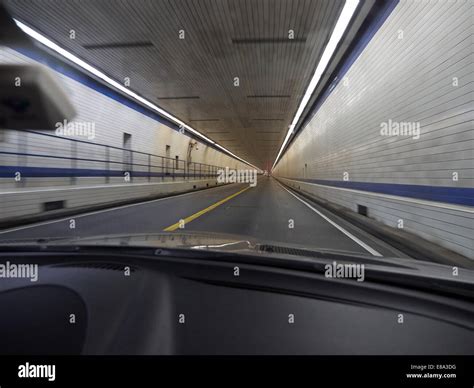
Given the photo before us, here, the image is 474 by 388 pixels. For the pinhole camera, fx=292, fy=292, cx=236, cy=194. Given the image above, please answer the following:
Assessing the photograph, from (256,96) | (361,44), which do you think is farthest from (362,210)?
(256,96)

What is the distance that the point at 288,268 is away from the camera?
236 centimetres

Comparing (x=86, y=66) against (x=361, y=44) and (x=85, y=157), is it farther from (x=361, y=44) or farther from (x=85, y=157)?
(x=361, y=44)

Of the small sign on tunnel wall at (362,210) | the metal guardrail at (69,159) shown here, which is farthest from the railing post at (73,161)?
the small sign on tunnel wall at (362,210)

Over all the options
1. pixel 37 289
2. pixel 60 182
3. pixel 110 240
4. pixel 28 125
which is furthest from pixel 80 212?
pixel 37 289

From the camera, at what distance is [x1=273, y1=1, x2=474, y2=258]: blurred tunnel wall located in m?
4.75

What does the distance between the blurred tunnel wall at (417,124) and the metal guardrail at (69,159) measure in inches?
399

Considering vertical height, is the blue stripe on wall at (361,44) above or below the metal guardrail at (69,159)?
above

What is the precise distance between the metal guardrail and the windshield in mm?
55

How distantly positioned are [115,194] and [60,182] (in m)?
3.33

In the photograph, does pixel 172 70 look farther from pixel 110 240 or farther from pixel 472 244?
pixel 472 244

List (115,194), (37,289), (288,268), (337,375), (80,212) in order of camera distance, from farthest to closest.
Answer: (115,194), (80,212), (288,268), (37,289), (337,375)

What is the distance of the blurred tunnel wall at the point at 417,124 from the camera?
4.75 m

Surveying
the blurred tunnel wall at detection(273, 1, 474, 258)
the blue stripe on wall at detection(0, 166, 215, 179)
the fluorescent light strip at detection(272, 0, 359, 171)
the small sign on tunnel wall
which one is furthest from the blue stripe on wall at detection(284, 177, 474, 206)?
the blue stripe on wall at detection(0, 166, 215, 179)

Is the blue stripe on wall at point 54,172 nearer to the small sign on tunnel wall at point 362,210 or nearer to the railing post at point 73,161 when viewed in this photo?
the railing post at point 73,161
